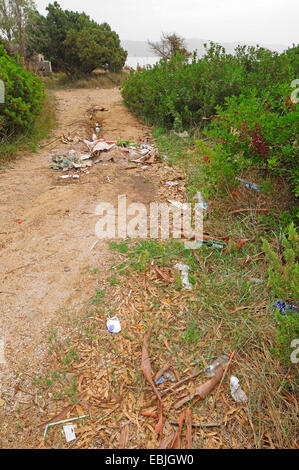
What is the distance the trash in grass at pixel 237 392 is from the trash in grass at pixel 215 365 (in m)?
0.11

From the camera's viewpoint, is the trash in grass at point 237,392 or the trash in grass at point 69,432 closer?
the trash in grass at point 69,432

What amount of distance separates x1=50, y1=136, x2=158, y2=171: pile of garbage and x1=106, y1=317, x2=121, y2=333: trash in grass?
3466 millimetres

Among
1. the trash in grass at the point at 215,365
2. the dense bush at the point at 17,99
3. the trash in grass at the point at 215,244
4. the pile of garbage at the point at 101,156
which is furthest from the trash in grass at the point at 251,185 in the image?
the dense bush at the point at 17,99

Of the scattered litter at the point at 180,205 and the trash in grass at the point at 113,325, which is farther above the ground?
the scattered litter at the point at 180,205

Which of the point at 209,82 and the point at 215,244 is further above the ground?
the point at 209,82

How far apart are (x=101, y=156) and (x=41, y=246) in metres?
2.75

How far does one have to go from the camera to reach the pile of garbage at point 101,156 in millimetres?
5148

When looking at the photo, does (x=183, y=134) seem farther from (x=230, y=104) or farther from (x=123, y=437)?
(x=123, y=437)

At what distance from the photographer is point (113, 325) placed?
2.22 meters

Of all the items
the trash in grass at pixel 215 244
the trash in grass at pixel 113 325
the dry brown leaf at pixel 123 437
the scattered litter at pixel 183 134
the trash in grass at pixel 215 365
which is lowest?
the dry brown leaf at pixel 123 437

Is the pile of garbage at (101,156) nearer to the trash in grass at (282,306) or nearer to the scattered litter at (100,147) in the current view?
the scattered litter at (100,147)

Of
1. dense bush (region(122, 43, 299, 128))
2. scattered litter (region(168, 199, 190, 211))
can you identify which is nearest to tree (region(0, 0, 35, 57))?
dense bush (region(122, 43, 299, 128))

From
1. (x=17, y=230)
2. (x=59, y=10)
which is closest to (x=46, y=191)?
(x=17, y=230)

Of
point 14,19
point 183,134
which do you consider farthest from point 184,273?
point 14,19
